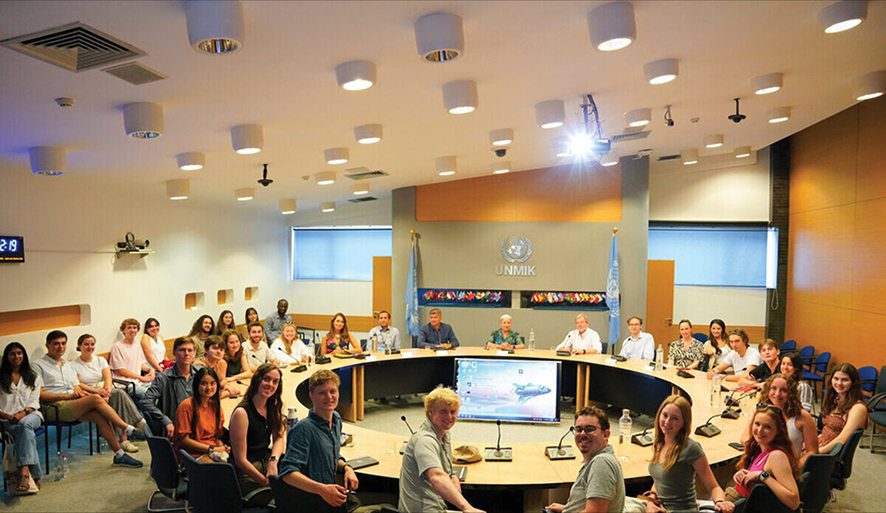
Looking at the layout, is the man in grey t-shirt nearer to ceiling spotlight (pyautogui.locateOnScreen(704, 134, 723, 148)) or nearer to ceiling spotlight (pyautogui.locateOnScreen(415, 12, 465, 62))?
ceiling spotlight (pyautogui.locateOnScreen(415, 12, 465, 62))

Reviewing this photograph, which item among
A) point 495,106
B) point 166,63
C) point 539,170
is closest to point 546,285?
point 539,170

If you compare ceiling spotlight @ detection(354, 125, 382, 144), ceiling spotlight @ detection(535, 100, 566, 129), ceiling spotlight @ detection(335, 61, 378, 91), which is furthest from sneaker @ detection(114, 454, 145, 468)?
ceiling spotlight @ detection(535, 100, 566, 129)

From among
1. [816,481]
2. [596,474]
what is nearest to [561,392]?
[816,481]

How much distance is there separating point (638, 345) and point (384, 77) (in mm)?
4813

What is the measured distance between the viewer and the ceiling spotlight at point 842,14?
3211 millimetres

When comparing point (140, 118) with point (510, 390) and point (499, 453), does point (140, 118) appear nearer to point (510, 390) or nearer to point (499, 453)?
point (499, 453)

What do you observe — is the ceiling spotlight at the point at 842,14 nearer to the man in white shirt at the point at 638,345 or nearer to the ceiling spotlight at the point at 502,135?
the ceiling spotlight at the point at 502,135

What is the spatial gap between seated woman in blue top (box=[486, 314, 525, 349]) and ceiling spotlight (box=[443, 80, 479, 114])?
13.0 feet

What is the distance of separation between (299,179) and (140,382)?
298 cm

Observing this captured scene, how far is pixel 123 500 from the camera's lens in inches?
170

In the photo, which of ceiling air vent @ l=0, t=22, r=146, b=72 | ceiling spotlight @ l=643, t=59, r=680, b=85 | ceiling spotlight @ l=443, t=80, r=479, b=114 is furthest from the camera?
ceiling spotlight @ l=643, t=59, r=680, b=85

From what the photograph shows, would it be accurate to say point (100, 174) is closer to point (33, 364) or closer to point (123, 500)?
point (33, 364)

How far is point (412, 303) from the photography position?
920cm

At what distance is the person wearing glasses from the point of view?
291 centimetres
